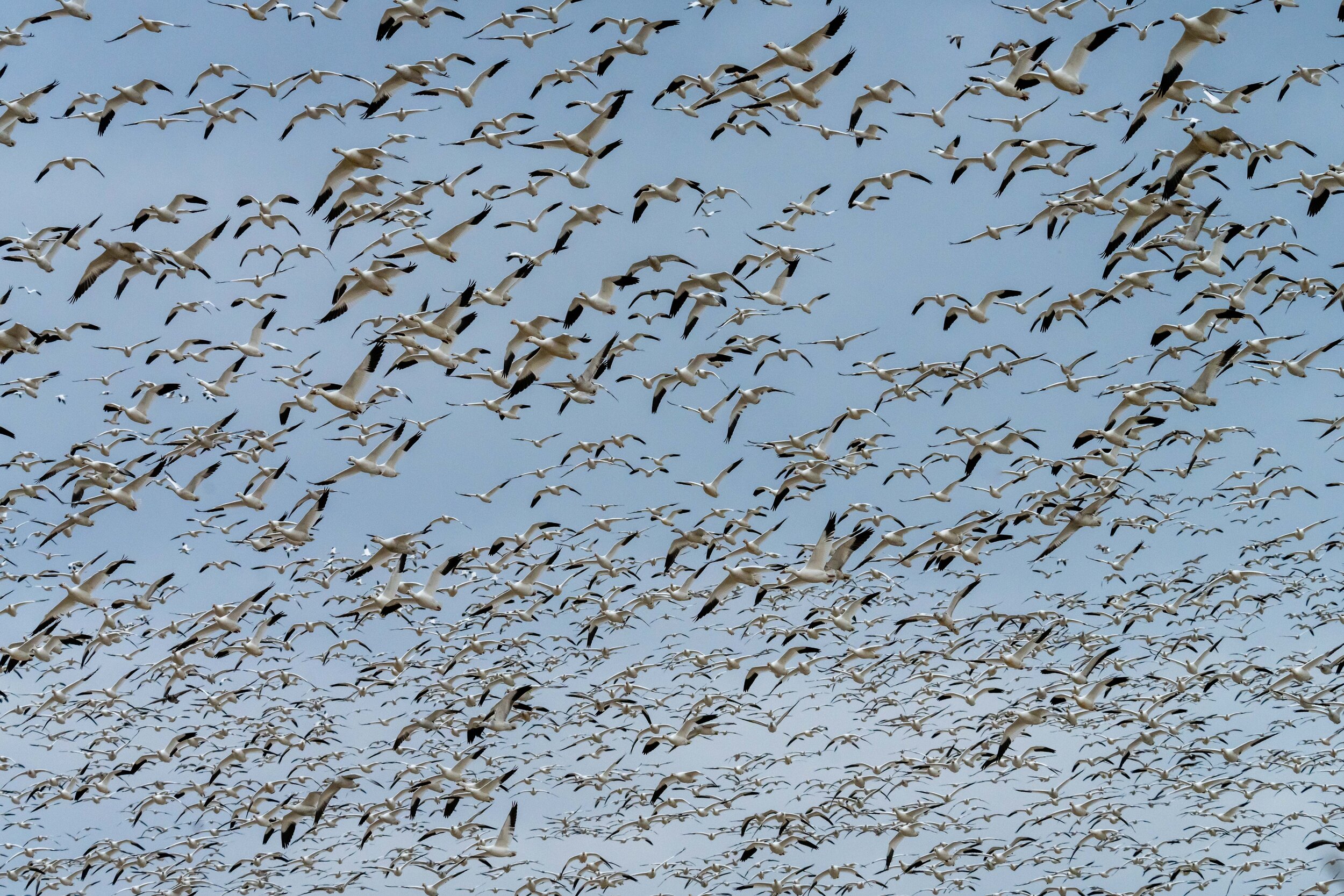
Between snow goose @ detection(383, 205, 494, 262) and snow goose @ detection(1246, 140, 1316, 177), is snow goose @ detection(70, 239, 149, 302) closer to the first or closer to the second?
snow goose @ detection(383, 205, 494, 262)

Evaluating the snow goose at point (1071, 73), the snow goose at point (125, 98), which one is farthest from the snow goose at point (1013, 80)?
Result: the snow goose at point (125, 98)

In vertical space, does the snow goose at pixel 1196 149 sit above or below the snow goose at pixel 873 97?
below

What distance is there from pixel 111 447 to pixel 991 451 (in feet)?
76.6

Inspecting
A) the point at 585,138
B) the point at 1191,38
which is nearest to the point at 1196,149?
the point at 1191,38

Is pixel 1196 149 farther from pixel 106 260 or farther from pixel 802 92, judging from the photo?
pixel 106 260

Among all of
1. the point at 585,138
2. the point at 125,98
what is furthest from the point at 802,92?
the point at 125,98

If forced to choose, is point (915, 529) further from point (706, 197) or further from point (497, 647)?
point (497, 647)

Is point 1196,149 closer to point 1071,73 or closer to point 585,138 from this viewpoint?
point 1071,73

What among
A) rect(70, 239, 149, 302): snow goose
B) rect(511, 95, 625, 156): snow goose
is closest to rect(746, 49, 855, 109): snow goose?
rect(511, 95, 625, 156): snow goose

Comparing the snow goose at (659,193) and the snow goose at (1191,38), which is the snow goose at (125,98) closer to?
the snow goose at (659,193)

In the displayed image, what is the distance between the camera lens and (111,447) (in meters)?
41.1

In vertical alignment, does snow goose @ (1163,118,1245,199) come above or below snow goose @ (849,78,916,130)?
below

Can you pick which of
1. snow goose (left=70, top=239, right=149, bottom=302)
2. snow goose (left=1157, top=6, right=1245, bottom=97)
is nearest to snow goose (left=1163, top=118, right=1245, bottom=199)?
snow goose (left=1157, top=6, right=1245, bottom=97)

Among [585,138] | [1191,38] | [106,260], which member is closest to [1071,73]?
[1191,38]
